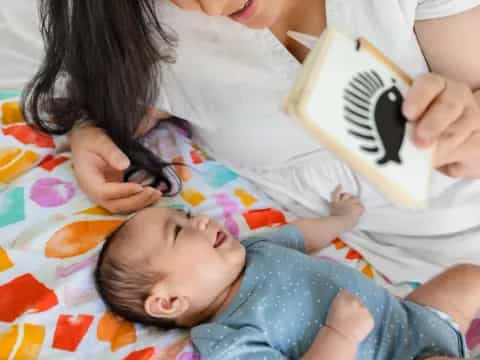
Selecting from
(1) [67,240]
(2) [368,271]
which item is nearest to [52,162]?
(1) [67,240]

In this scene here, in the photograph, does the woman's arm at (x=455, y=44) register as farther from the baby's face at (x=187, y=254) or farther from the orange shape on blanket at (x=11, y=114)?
the orange shape on blanket at (x=11, y=114)

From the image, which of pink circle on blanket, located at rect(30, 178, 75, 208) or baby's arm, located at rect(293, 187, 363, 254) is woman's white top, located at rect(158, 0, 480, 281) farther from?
pink circle on blanket, located at rect(30, 178, 75, 208)

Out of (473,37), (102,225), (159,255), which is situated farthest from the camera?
(102,225)

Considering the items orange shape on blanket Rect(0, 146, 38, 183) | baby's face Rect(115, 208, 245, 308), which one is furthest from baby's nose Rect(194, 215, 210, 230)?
orange shape on blanket Rect(0, 146, 38, 183)

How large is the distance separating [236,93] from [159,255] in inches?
10.1

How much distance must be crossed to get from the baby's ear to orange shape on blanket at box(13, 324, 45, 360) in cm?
14

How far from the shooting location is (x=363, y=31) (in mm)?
818

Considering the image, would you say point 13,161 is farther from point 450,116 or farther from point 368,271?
point 450,116

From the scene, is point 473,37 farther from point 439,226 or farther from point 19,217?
point 19,217

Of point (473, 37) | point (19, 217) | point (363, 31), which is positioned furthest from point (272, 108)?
point (19, 217)

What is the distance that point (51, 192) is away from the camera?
103cm

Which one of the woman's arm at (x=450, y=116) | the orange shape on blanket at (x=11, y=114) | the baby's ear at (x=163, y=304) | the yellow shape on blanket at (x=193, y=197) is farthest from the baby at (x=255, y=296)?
the orange shape on blanket at (x=11, y=114)

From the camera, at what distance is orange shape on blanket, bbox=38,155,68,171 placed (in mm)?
1079

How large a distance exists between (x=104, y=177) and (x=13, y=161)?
0.62 feet
